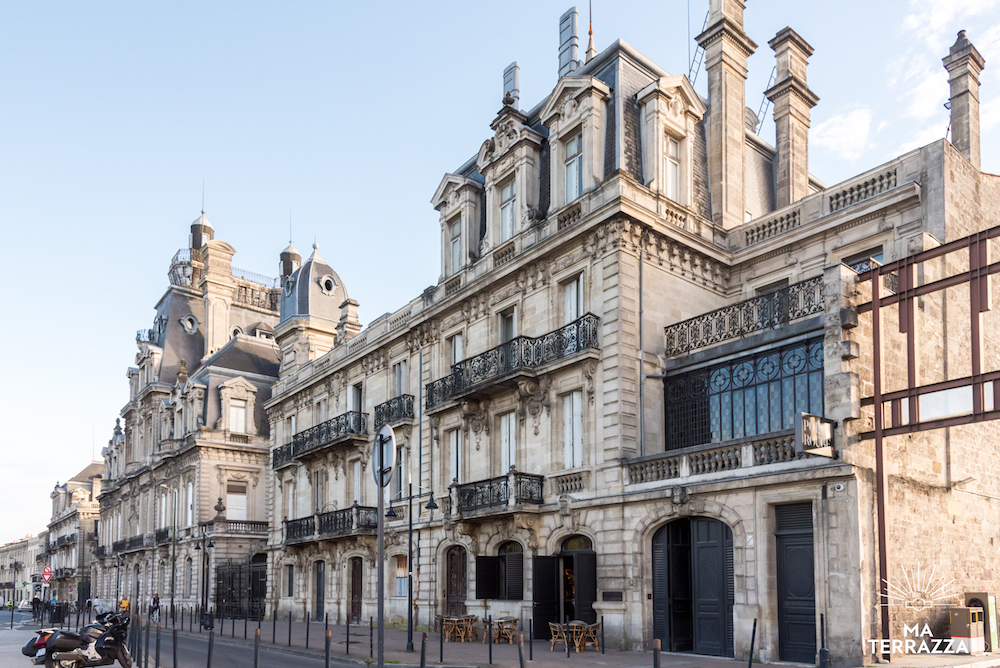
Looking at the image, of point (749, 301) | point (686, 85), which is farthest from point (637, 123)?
point (749, 301)

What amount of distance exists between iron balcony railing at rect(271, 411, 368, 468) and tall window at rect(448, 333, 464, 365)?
18.8ft

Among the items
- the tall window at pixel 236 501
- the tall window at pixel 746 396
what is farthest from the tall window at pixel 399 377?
the tall window at pixel 236 501

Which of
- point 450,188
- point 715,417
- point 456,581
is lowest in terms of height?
point 456,581

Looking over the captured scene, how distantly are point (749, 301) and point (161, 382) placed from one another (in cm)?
4888

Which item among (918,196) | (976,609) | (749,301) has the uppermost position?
(918,196)

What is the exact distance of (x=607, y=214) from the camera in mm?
21703

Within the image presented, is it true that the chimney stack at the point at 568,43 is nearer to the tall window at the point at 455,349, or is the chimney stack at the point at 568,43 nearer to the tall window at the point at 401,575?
the tall window at the point at 455,349

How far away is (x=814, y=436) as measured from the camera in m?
15.8

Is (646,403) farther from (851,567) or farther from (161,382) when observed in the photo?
(161,382)

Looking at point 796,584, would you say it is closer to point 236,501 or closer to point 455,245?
point 455,245

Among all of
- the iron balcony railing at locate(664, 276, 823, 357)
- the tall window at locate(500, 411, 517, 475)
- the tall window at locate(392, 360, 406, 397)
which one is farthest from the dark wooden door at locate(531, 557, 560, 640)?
the tall window at locate(392, 360, 406, 397)

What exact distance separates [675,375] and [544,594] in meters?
6.08

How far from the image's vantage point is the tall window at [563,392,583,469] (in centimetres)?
2244

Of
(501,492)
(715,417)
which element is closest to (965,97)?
(715,417)
